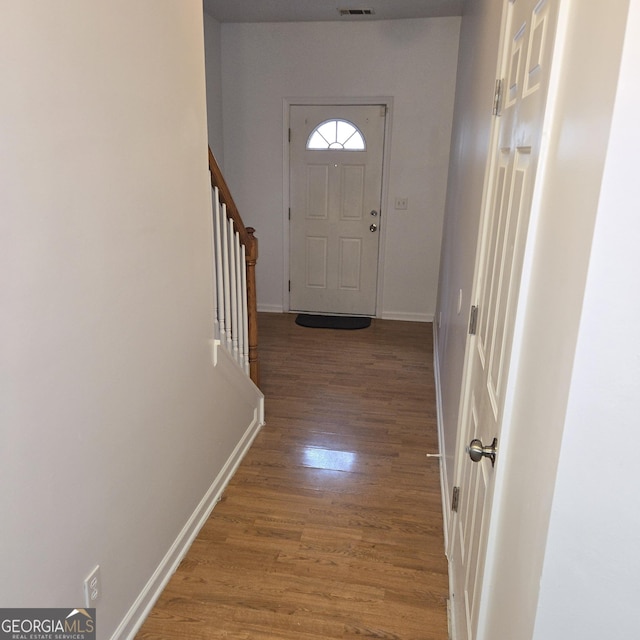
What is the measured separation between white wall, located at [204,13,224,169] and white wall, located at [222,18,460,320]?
74 millimetres

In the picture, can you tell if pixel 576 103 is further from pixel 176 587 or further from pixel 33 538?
pixel 176 587

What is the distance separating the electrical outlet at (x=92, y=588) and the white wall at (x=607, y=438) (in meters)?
1.31

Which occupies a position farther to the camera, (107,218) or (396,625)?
(396,625)

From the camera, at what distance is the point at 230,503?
103 inches

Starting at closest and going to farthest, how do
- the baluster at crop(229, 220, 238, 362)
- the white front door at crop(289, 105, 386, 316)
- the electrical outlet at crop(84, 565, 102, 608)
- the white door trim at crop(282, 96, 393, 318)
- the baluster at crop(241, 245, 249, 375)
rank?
the electrical outlet at crop(84, 565, 102, 608)
the baluster at crop(229, 220, 238, 362)
the baluster at crop(241, 245, 249, 375)
the white door trim at crop(282, 96, 393, 318)
the white front door at crop(289, 105, 386, 316)

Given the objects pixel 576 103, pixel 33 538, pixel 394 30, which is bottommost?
pixel 33 538

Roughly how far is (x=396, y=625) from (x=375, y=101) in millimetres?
4420

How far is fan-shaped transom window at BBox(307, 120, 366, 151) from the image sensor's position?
5234 millimetres

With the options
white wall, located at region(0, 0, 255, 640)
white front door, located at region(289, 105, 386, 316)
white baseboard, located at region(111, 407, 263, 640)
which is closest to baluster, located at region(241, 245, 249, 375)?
white baseboard, located at region(111, 407, 263, 640)

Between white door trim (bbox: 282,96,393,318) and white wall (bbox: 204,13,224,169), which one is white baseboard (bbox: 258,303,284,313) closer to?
white door trim (bbox: 282,96,393,318)

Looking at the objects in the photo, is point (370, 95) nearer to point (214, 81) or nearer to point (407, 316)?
point (214, 81)

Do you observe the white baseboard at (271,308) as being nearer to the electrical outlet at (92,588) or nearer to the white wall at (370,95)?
the white wall at (370,95)

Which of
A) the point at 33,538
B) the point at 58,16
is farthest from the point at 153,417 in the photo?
the point at 58,16

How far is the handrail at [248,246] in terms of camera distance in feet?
8.32
